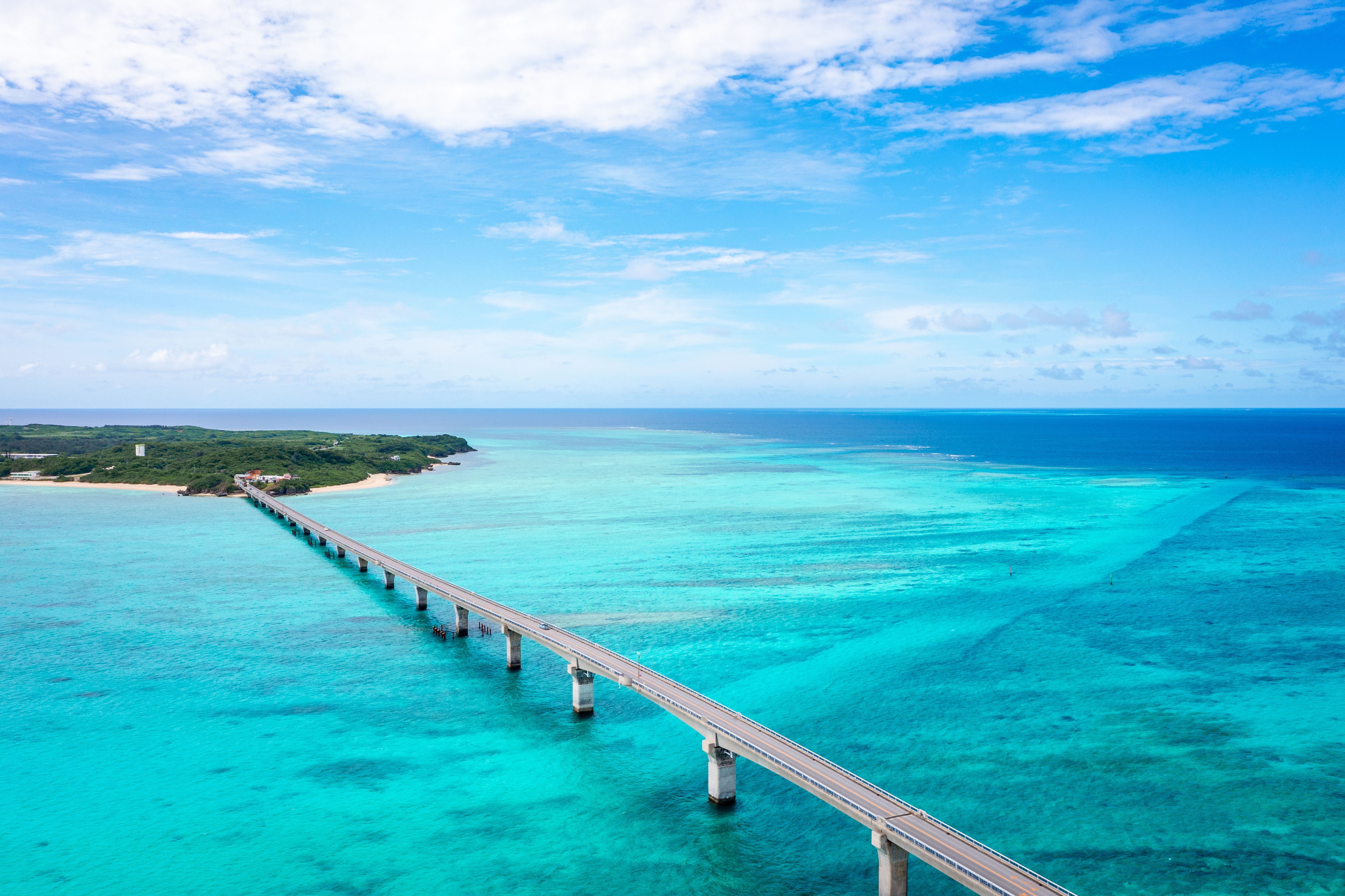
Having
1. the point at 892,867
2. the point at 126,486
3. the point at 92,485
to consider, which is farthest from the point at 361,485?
the point at 892,867

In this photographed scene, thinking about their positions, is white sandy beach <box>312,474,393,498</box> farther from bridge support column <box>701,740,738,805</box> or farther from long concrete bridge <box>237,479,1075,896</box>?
bridge support column <box>701,740,738,805</box>

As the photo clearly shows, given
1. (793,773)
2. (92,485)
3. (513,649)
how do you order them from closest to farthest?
(793,773) < (513,649) < (92,485)

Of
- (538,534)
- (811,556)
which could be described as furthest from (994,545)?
(538,534)

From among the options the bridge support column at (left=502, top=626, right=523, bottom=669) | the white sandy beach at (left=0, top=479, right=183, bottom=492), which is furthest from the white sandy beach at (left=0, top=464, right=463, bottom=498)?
the bridge support column at (left=502, top=626, right=523, bottom=669)

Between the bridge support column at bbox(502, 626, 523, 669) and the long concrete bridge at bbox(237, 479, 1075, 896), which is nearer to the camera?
the long concrete bridge at bbox(237, 479, 1075, 896)

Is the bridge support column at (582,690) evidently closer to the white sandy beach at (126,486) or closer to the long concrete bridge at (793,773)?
the long concrete bridge at (793,773)

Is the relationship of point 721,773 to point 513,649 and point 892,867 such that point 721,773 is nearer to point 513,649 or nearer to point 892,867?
point 892,867
